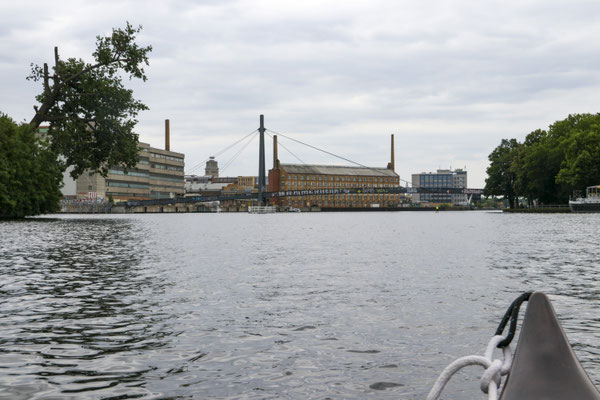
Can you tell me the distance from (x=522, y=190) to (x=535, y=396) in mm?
108278

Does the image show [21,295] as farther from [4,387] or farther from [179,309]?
[4,387]

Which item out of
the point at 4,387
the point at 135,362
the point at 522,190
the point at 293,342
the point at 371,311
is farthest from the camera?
the point at 522,190

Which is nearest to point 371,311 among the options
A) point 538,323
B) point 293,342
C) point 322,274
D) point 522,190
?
point 293,342

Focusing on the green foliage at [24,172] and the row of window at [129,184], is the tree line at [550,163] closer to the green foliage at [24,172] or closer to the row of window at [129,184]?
the green foliage at [24,172]

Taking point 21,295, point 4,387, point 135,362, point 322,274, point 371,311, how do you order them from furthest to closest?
point 322,274 < point 21,295 < point 371,311 < point 135,362 < point 4,387

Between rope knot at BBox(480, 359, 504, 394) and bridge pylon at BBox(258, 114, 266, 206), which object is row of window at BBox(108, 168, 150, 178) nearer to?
bridge pylon at BBox(258, 114, 266, 206)

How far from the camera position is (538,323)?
3379 millimetres

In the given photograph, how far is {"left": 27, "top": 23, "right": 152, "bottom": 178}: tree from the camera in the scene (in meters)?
49.4

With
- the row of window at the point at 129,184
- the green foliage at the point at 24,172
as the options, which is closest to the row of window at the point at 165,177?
the row of window at the point at 129,184

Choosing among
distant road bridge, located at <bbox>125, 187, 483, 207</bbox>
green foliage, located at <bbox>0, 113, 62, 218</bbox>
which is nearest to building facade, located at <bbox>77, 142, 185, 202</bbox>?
distant road bridge, located at <bbox>125, 187, 483, 207</bbox>

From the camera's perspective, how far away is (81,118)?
53250 millimetres

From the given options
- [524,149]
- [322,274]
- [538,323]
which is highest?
[524,149]

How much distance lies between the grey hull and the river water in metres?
2.61

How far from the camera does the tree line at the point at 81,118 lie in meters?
49.4
